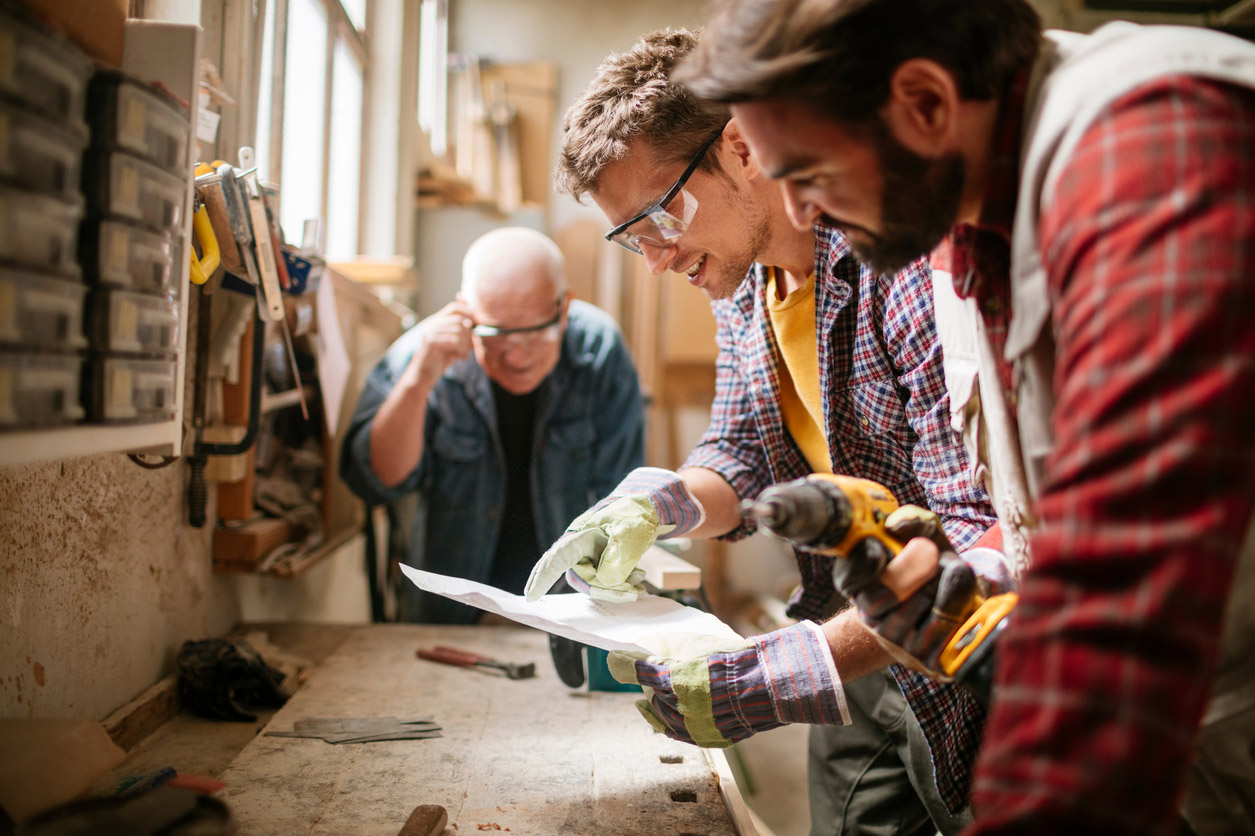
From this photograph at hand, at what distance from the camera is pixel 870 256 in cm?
84

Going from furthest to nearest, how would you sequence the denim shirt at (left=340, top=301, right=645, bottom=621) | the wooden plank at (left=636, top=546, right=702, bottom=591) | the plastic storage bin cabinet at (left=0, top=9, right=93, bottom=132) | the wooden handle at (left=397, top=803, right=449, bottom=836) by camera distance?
the denim shirt at (left=340, top=301, right=645, bottom=621), the wooden plank at (left=636, top=546, right=702, bottom=591), the wooden handle at (left=397, top=803, right=449, bottom=836), the plastic storage bin cabinet at (left=0, top=9, right=93, bottom=132)

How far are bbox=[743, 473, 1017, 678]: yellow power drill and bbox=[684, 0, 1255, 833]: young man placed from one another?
189 mm

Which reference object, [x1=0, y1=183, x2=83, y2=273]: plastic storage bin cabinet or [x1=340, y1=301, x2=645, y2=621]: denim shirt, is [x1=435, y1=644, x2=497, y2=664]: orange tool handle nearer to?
[x1=340, y1=301, x2=645, y2=621]: denim shirt

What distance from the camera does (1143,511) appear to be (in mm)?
520

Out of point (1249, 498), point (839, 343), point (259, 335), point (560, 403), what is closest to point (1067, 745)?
point (1249, 498)

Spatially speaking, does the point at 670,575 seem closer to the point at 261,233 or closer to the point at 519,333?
the point at 261,233

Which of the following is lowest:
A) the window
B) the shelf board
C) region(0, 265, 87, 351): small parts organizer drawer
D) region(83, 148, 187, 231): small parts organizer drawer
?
the shelf board

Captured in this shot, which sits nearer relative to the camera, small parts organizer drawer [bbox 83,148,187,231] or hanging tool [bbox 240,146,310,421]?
small parts organizer drawer [bbox 83,148,187,231]

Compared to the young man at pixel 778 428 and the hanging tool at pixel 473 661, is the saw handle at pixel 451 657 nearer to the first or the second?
the hanging tool at pixel 473 661

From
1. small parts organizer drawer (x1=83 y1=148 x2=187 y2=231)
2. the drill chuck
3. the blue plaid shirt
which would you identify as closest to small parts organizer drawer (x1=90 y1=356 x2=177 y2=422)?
small parts organizer drawer (x1=83 y1=148 x2=187 y2=231)

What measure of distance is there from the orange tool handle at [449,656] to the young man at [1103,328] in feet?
4.08

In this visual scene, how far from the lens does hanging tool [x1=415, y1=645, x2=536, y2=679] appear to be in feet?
5.26

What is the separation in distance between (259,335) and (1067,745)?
153 cm

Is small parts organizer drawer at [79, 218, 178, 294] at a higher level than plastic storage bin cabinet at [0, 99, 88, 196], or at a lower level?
lower
